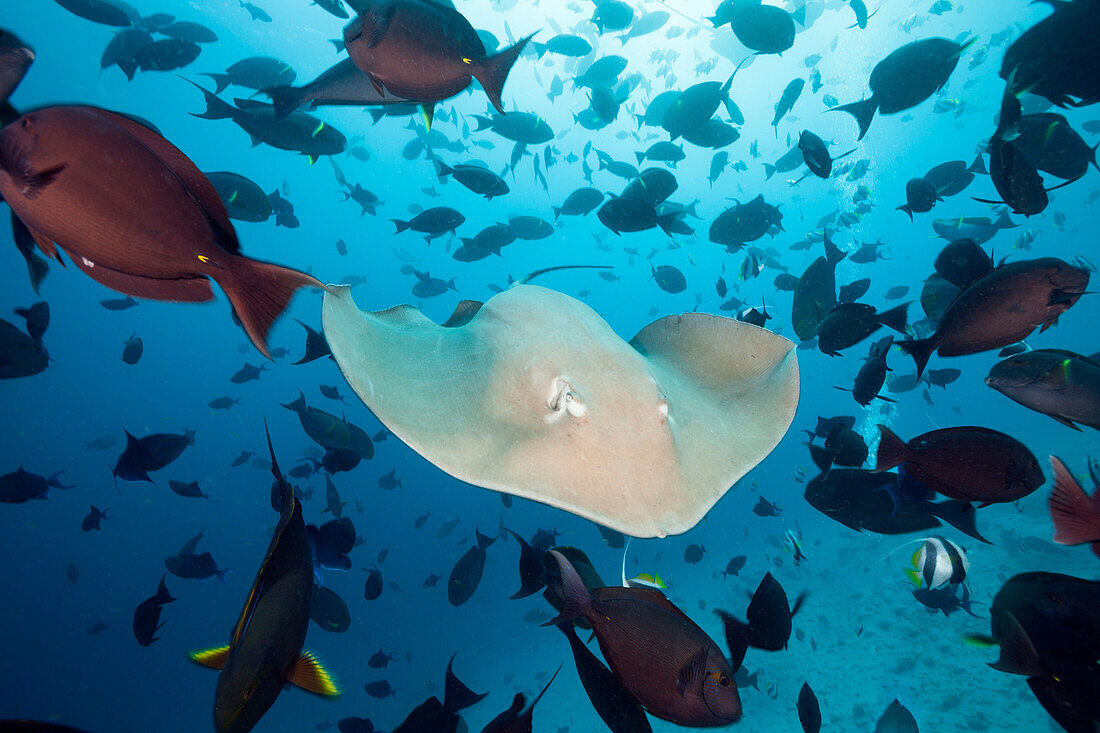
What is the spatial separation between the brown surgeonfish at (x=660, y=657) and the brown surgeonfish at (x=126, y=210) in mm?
1804

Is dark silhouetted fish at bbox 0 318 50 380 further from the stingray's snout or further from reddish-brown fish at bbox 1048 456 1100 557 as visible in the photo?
reddish-brown fish at bbox 1048 456 1100 557

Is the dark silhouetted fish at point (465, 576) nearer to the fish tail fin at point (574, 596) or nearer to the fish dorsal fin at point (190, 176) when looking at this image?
the fish tail fin at point (574, 596)

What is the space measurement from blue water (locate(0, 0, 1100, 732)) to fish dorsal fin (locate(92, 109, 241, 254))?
4401 mm

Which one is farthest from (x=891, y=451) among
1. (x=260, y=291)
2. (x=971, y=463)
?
(x=260, y=291)

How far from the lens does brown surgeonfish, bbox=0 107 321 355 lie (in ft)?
4.52

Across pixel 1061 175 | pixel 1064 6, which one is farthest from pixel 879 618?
pixel 1064 6

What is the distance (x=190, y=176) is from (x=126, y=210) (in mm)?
235

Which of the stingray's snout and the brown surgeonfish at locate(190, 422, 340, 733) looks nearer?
the brown surgeonfish at locate(190, 422, 340, 733)

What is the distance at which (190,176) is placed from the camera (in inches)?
62.3

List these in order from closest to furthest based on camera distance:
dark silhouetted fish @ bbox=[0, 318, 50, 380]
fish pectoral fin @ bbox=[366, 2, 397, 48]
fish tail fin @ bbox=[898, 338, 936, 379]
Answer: fish pectoral fin @ bbox=[366, 2, 397, 48] → fish tail fin @ bbox=[898, 338, 936, 379] → dark silhouetted fish @ bbox=[0, 318, 50, 380]

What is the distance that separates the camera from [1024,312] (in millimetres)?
2744

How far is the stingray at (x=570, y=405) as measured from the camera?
1912 millimetres

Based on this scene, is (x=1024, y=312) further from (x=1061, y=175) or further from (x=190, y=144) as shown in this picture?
(x=190, y=144)

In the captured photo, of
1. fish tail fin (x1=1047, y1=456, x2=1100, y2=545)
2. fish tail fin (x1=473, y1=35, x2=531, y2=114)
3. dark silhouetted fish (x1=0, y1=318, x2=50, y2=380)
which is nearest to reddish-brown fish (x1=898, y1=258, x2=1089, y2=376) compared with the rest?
fish tail fin (x1=1047, y1=456, x2=1100, y2=545)
